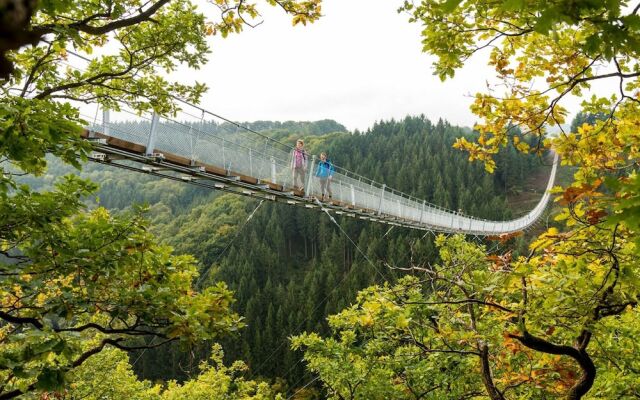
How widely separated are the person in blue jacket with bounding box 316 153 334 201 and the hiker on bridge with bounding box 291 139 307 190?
26.1 inches

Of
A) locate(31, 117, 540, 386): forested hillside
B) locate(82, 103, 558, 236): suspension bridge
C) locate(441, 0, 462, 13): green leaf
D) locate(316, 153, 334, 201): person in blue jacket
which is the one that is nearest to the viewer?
locate(441, 0, 462, 13): green leaf

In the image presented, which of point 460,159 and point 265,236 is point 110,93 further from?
point 460,159

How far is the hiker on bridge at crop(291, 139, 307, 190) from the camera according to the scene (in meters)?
7.78

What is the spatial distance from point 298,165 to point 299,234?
6073cm

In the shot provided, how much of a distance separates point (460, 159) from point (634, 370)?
2972 inches

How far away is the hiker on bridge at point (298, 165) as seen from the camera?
7.78m

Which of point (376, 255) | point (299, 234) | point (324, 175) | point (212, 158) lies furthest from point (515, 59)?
point (299, 234)

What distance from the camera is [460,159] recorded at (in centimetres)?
7494

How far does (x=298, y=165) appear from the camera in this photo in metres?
7.86

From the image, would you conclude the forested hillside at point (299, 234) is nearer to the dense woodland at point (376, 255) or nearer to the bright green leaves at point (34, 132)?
the dense woodland at point (376, 255)

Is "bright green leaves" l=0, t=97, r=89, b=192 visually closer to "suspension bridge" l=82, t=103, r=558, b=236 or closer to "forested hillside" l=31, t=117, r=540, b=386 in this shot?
"suspension bridge" l=82, t=103, r=558, b=236

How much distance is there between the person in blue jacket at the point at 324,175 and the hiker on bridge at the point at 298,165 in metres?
Result: 0.66

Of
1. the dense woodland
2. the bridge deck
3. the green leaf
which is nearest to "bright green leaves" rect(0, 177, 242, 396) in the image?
the dense woodland

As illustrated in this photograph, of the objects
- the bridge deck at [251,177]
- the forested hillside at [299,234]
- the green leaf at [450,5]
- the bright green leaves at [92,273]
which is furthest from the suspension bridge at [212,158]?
the forested hillside at [299,234]
